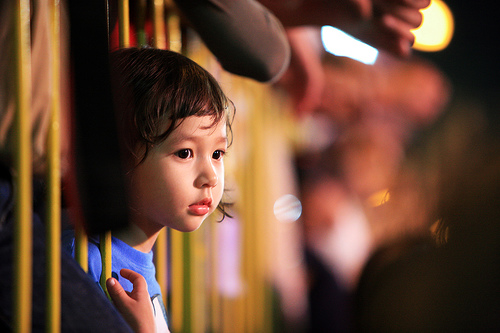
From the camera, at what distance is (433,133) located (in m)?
1.21

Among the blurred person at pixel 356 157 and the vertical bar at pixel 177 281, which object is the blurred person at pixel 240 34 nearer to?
the vertical bar at pixel 177 281

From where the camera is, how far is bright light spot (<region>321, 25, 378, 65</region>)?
0.41m

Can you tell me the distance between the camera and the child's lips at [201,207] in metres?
0.26

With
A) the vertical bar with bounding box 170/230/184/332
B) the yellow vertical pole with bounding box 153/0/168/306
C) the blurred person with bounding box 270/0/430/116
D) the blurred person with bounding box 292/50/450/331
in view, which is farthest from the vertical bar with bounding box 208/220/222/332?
the blurred person with bounding box 292/50/450/331

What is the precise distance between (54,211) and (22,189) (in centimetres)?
2

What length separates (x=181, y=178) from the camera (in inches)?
9.8

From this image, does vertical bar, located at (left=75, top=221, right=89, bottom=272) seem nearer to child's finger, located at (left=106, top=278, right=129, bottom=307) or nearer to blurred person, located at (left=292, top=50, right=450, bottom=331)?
child's finger, located at (left=106, top=278, right=129, bottom=307)

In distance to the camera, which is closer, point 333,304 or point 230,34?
point 230,34

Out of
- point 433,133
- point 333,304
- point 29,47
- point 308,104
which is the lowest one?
point 333,304

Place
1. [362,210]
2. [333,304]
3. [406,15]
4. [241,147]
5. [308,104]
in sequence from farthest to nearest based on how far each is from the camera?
[362,210]
[333,304]
[241,147]
[308,104]
[406,15]

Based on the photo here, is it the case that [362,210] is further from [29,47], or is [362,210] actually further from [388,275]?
[29,47]

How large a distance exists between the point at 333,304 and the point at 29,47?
1.00m

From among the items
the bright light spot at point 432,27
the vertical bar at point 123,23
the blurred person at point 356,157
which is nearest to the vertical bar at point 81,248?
the vertical bar at point 123,23

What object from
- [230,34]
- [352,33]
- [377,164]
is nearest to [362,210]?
[377,164]
